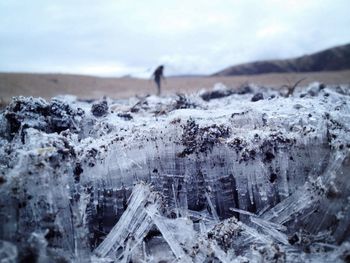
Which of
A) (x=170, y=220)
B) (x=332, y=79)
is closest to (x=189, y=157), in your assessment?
(x=170, y=220)

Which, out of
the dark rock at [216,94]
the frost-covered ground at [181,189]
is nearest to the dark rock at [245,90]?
the dark rock at [216,94]

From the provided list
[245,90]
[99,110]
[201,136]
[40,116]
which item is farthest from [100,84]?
[201,136]

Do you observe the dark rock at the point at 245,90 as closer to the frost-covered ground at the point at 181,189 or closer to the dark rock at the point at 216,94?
the dark rock at the point at 216,94

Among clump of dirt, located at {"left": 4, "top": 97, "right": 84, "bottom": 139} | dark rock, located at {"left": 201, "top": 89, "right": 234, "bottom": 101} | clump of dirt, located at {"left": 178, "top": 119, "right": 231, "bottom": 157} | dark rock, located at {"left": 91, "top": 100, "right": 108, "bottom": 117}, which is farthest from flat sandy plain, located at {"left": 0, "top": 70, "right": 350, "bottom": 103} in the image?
clump of dirt, located at {"left": 178, "top": 119, "right": 231, "bottom": 157}

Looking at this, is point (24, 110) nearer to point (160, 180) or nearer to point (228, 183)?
point (160, 180)

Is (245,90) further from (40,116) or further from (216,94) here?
(40,116)
